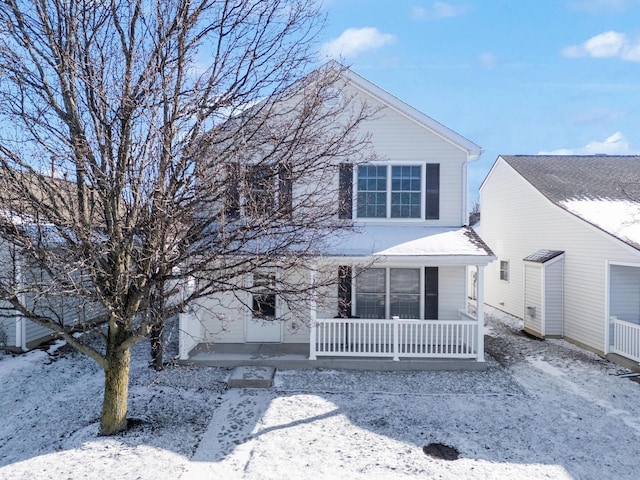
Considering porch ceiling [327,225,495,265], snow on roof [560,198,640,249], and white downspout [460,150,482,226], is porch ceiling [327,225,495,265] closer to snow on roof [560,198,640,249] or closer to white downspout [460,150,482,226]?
white downspout [460,150,482,226]

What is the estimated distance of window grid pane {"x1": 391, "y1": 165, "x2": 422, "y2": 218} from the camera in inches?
389

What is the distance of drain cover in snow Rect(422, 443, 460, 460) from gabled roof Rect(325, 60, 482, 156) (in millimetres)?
6951

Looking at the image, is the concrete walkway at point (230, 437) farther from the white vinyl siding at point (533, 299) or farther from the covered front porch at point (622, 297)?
the white vinyl siding at point (533, 299)

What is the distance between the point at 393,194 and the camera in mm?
9930

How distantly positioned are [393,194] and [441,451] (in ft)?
20.2

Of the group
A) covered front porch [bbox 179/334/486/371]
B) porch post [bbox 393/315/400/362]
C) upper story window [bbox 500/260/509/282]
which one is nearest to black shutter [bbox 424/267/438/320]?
covered front porch [bbox 179/334/486/371]

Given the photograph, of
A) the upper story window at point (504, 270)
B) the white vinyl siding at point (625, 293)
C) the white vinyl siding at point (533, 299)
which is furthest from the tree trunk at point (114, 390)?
the upper story window at point (504, 270)

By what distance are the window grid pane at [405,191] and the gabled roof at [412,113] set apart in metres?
1.05

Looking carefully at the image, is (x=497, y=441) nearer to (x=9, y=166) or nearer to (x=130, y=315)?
(x=130, y=315)

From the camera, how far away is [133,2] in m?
5.34

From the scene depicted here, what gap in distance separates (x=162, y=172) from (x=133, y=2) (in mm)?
2574

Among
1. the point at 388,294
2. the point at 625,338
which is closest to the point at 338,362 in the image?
the point at 388,294

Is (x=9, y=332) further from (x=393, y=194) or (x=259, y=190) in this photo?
(x=393, y=194)

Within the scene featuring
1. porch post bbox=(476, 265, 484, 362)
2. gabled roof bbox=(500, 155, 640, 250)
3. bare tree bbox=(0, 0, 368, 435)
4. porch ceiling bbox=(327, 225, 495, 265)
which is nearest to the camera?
bare tree bbox=(0, 0, 368, 435)
